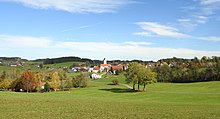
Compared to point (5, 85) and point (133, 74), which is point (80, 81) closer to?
point (5, 85)

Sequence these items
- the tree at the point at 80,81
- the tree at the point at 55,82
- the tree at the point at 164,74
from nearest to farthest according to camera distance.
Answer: the tree at the point at 55,82 → the tree at the point at 80,81 → the tree at the point at 164,74

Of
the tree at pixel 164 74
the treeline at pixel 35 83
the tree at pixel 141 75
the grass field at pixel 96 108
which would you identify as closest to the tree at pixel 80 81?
the treeline at pixel 35 83

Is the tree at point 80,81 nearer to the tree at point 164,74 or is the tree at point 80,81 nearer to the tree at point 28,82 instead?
the tree at point 28,82

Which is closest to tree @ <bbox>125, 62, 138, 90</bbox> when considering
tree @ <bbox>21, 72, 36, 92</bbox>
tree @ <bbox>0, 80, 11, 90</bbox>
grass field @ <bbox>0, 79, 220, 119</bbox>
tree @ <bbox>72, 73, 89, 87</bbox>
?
tree @ <bbox>72, 73, 89, 87</bbox>

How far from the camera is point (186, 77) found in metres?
133

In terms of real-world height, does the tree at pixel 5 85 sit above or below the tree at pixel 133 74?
below

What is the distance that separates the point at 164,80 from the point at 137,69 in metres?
50.3

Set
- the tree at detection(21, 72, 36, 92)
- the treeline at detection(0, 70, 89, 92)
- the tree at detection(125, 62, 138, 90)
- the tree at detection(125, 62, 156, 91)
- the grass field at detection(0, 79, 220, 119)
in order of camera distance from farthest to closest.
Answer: the treeline at detection(0, 70, 89, 92), the tree at detection(21, 72, 36, 92), the tree at detection(125, 62, 138, 90), the tree at detection(125, 62, 156, 91), the grass field at detection(0, 79, 220, 119)

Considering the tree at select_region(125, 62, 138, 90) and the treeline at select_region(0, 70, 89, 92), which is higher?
the tree at select_region(125, 62, 138, 90)

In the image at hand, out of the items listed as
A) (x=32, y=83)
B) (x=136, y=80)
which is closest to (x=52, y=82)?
(x=32, y=83)

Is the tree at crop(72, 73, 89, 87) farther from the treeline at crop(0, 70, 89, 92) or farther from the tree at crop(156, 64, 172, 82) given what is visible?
the tree at crop(156, 64, 172, 82)

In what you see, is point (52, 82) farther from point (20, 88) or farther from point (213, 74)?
point (213, 74)

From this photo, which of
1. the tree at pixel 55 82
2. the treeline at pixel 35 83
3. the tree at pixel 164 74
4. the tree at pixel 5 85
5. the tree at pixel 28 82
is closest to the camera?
the tree at pixel 28 82

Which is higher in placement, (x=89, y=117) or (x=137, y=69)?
(x=137, y=69)
